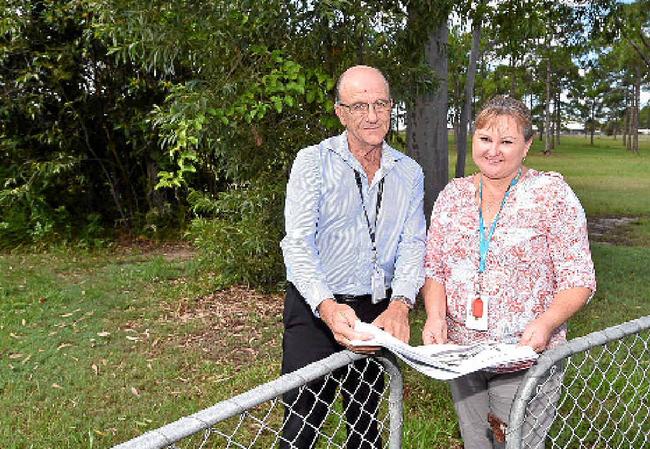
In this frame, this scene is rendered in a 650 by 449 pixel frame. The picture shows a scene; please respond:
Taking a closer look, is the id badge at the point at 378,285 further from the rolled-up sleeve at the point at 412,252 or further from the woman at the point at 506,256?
the woman at the point at 506,256

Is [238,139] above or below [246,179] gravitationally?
above

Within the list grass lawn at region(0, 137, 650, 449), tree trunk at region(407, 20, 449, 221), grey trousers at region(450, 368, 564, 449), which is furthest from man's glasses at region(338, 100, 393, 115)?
tree trunk at region(407, 20, 449, 221)

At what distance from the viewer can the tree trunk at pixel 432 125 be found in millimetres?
8430

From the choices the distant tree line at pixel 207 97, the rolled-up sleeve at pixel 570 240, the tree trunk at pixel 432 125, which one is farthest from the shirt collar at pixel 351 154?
the tree trunk at pixel 432 125

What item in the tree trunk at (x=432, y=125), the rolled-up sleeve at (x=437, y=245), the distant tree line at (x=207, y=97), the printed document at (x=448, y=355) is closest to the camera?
the printed document at (x=448, y=355)

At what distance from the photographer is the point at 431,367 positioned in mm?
1789

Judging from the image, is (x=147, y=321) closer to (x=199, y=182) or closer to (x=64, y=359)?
(x=64, y=359)

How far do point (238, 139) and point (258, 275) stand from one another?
1642 mm

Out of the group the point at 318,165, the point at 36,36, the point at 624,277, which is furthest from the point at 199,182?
the point at 318,165

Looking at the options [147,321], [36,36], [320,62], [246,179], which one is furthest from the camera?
[36,36]

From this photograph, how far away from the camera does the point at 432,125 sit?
8.58 m

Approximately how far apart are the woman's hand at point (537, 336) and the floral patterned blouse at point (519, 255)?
0.08m

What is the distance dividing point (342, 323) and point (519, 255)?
603 millimetres

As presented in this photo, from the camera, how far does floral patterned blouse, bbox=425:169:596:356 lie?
2.09 metres
